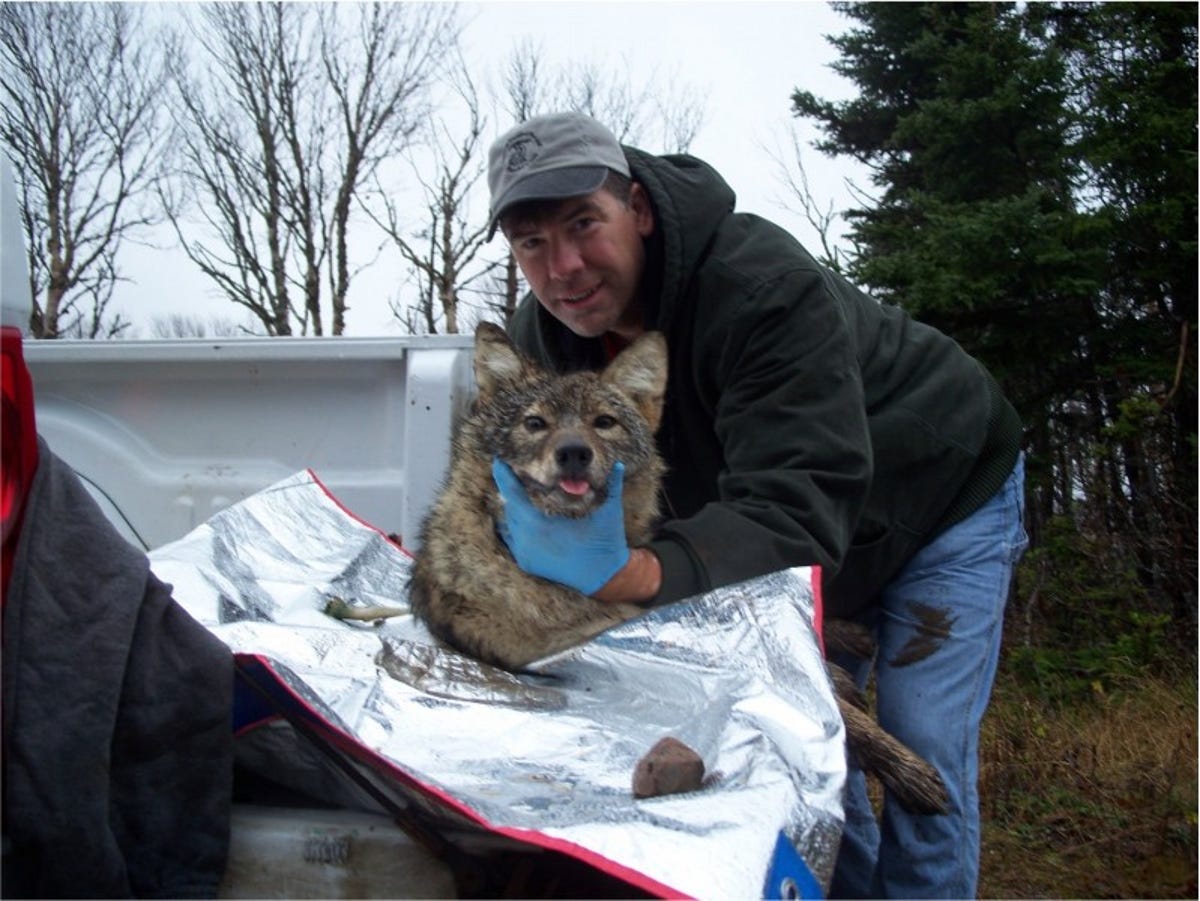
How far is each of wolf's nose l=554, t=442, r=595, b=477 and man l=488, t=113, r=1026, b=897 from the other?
0.41 feet

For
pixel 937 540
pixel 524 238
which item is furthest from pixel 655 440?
pixel 937 540

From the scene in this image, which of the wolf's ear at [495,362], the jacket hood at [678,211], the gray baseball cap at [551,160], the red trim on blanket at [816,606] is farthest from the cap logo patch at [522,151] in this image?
the red trim on blanket at [816,606]

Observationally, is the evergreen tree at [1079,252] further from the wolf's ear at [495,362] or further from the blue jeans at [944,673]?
the wolf's ear at [495,362]

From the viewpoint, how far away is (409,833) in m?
1.60

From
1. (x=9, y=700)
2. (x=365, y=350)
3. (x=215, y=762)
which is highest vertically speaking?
(x=365, y=350)

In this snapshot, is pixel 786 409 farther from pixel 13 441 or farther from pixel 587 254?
pixel 13 441

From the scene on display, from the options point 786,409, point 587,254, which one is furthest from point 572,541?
point 587,254

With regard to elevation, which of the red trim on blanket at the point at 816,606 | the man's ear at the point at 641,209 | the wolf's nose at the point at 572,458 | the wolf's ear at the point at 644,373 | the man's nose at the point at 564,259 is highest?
the man's ear at the point at 641,209

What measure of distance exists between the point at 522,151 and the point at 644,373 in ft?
2.33

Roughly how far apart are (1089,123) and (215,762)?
9.59m

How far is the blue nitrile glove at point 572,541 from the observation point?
89.7 inches

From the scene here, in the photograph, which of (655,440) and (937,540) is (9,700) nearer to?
(655,440)

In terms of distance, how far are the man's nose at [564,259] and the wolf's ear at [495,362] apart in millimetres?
243

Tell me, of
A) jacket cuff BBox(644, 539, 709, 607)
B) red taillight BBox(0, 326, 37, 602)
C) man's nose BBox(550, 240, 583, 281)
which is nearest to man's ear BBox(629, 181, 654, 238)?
man's nose BBox(550, 240, 583, 281)
